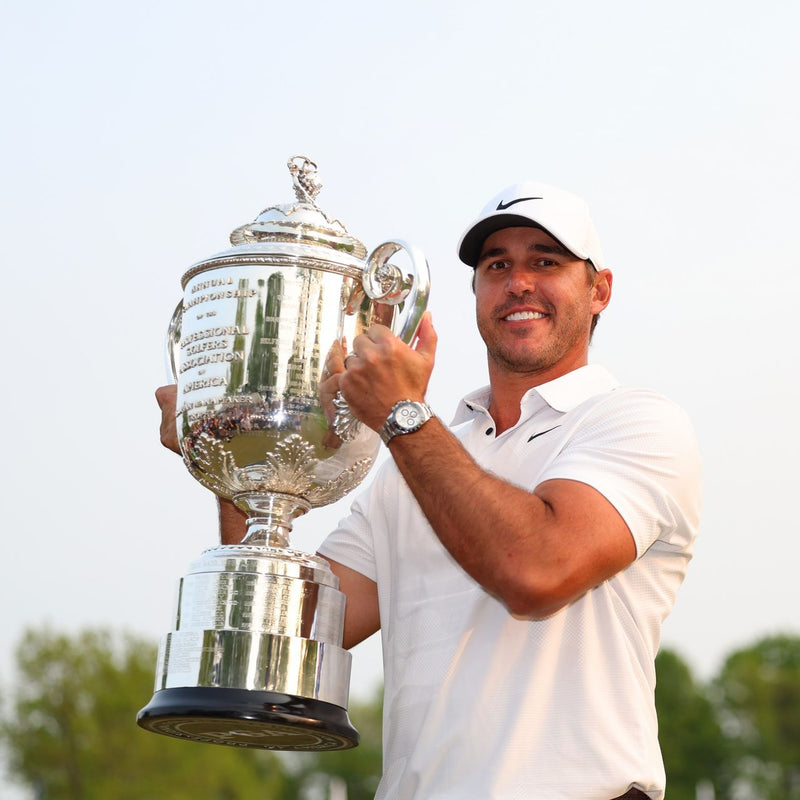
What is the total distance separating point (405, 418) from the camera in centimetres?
289

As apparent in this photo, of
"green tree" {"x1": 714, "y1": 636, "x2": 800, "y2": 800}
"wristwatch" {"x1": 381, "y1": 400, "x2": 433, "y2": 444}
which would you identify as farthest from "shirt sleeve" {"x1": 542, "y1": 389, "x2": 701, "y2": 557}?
"green tree" {"x1": 714, "y1": 636, "x2": 800, "y2": 800}

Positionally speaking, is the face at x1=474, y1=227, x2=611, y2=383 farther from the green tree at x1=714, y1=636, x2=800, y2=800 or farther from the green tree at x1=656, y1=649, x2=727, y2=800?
the green tree at x1=714, y1=636, x2=800, y2=800

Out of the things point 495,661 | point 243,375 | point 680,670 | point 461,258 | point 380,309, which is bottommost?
point 495,661

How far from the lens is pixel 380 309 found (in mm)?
3273

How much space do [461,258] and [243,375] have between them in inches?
40.2

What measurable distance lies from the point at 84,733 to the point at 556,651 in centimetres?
3399

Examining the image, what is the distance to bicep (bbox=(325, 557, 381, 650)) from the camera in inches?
144

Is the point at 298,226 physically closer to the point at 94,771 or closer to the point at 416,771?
the point at 416,771

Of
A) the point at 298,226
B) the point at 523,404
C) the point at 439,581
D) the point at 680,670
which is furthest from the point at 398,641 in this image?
the point at 680,670

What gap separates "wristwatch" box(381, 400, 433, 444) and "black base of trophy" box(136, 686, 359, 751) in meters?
0.65

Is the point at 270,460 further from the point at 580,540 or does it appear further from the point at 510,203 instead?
the point at 510,203

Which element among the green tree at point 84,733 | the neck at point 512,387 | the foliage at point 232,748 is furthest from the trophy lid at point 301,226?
the green tree at point 84,733

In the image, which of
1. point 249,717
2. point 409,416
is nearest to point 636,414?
point 409,416

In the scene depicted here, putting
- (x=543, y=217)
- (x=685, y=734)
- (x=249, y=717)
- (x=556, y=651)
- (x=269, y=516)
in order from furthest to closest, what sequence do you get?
(x=685, y=734) → (x=543, y=217) → (x=269, y=516) → (x=556, y=651) → (x=249, y=717)
